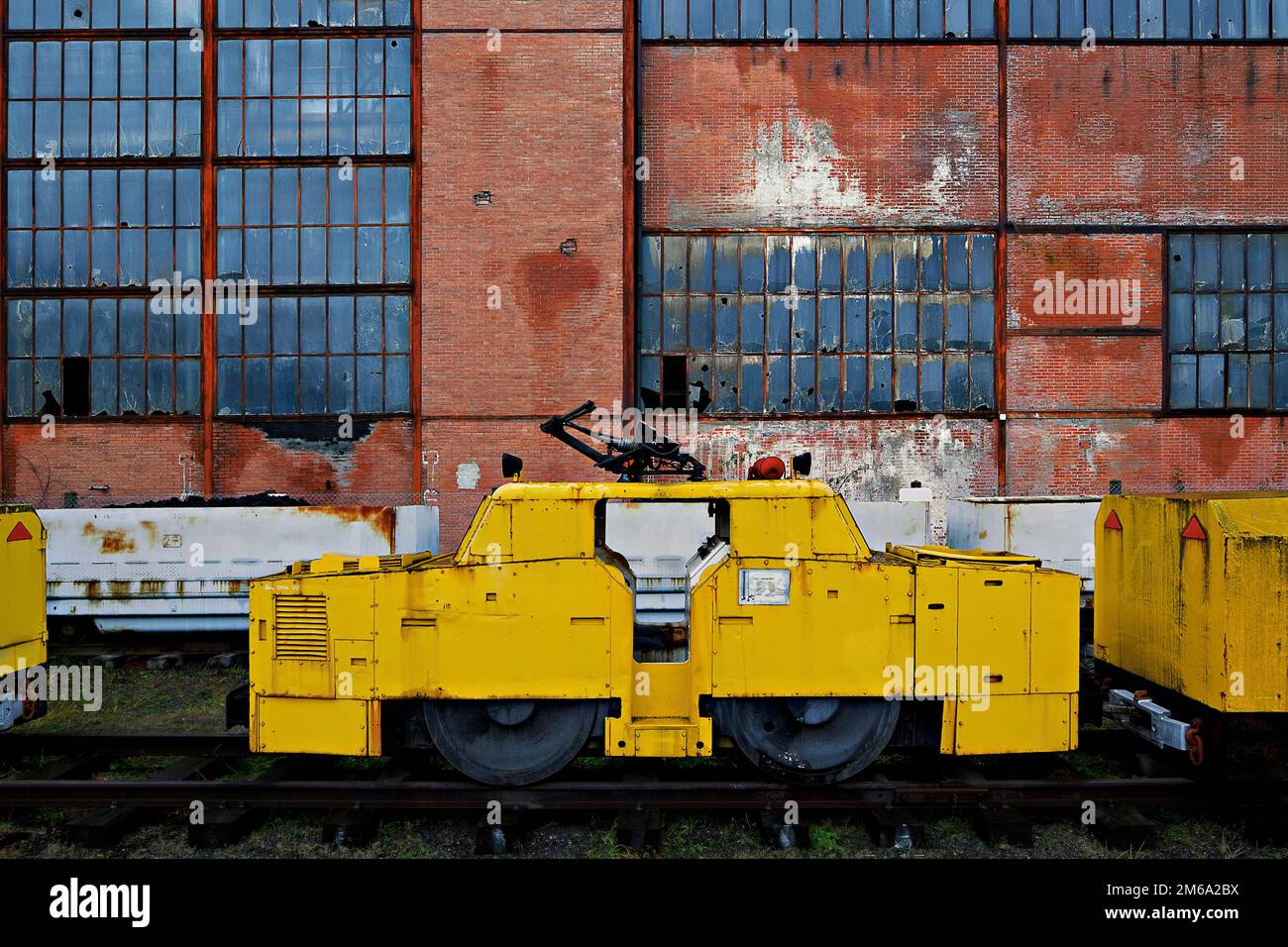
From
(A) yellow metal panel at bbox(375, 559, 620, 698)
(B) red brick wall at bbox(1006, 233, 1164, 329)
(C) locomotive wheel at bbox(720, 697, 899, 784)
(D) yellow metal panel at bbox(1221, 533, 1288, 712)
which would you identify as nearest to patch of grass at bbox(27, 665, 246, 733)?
(A) yellow metal panel at bbox(375, 559, 620, 698)

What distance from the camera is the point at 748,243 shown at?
564 inches

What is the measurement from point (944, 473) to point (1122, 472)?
338 centimetres

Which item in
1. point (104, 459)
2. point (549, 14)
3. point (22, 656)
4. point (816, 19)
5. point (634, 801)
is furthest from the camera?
point (816, 19)

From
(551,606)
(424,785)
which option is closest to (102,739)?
(424,785)

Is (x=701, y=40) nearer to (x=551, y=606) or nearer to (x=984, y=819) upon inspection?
(x=551, y=606)

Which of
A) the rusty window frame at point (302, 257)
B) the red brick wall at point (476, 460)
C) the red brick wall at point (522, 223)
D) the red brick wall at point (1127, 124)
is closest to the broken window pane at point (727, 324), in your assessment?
the red brick wall at point (522, 223)

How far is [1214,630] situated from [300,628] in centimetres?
622

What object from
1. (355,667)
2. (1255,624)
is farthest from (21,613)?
(1255,624)

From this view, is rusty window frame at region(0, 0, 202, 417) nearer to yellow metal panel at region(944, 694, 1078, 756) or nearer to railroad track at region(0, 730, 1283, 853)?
railroad track at region(0, 730, 1283, 853)

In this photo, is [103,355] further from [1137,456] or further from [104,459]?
[1137,456]

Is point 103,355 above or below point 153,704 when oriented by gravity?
above

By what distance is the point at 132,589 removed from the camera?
10.5m

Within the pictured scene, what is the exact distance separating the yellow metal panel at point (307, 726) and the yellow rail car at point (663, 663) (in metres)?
0.01

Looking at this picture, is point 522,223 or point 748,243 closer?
point 522,223
